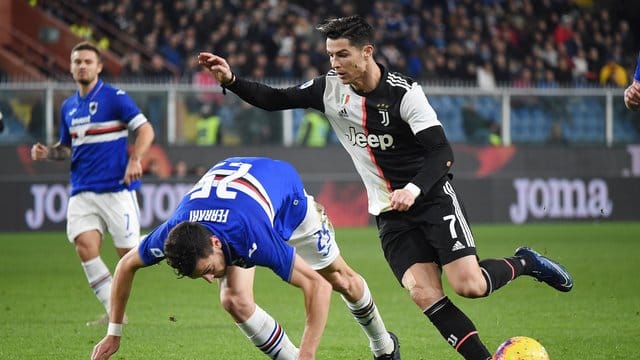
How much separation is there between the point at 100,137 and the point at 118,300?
13.3 feet

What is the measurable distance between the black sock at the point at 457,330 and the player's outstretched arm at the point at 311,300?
672 mm

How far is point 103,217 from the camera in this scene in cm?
1029

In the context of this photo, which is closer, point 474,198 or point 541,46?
point 474,198

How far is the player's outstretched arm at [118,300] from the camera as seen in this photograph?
6.50 m

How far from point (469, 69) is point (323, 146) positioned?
5592 mm

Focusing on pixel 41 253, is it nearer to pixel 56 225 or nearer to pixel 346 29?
pixel 56 225

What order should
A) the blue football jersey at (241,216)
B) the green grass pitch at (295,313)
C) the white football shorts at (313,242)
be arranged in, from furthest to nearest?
the green grass pitch at (295,313)
the white football shorts at (313,242)
the blue football jersey at (241,216)

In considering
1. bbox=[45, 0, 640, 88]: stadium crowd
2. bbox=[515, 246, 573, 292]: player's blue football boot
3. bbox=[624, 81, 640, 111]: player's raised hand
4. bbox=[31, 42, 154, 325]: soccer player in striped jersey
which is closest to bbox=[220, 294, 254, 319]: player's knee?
bbox=[515, 246, 573, 292]: player's blue football boot

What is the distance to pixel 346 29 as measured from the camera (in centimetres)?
707

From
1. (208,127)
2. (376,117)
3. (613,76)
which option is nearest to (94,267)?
(376,117)

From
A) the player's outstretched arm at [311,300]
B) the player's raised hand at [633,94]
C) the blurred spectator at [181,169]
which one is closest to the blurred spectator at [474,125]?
the blurred spectator at [181,169]

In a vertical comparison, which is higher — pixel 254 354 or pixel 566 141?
pixel 566 141

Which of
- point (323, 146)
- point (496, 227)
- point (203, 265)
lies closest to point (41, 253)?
point (323, 146)

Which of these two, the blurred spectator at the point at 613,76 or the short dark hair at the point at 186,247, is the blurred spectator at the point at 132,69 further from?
the short dark hair at the point at 186,247
